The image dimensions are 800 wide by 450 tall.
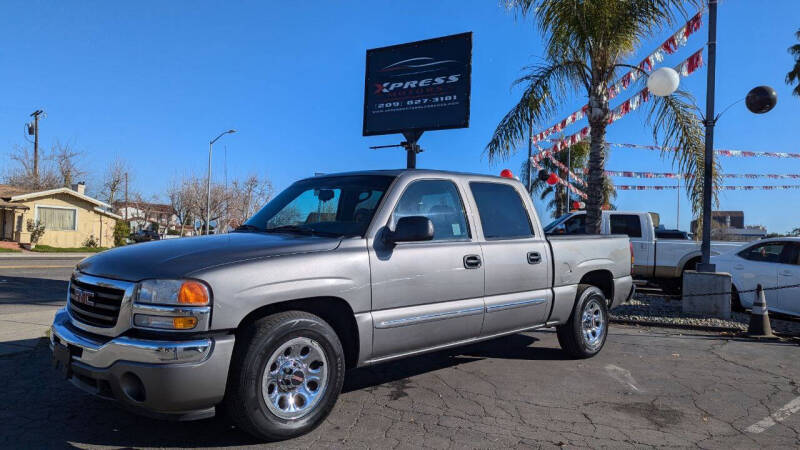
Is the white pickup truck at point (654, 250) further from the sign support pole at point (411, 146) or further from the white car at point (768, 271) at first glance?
the sign support pole at point (411, 146)

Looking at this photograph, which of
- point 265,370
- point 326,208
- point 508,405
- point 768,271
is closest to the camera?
point 265,370

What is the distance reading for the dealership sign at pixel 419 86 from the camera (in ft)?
45.4

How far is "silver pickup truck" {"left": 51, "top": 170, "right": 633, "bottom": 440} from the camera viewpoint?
126 inches

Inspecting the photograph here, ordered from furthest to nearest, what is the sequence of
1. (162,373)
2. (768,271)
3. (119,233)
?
(119,233), (768,271), (162,373)

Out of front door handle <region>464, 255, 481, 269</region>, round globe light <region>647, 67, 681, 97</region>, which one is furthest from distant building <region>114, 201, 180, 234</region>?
front door handle <region>464, 255, 481, 269</region>

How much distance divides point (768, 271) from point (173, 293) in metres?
9.87

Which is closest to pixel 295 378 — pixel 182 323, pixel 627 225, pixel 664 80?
pixel 182 323

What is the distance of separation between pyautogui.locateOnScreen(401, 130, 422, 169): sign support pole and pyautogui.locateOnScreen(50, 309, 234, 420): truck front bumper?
1120 cm

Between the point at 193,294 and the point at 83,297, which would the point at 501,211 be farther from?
the point at 83,297

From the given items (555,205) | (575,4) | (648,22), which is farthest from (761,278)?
(555,205)

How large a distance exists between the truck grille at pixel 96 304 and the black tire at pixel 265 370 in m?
0.76

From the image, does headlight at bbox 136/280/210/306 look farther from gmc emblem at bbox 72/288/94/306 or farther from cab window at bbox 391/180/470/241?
cab window at bbox 391/180/470/241

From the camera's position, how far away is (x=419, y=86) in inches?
566

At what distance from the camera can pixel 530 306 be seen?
5.24 m
